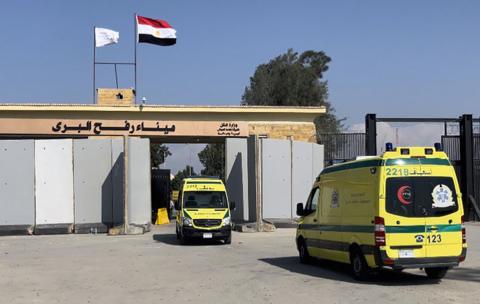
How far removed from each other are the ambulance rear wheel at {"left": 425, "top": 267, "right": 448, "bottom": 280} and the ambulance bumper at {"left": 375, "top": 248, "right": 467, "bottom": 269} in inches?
19.9

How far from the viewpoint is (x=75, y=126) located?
3569 centimetres

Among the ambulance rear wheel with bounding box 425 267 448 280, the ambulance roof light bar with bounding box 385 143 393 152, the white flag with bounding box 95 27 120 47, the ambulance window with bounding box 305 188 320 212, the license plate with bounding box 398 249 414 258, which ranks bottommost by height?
the ambulance rear wheel with bounding box 425 267 448 280

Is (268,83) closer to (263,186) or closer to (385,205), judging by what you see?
(263,186)

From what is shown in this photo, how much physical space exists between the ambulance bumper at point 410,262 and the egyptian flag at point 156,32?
109 ft

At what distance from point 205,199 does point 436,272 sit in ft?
37.2

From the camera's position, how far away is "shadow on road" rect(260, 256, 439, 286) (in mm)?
11744

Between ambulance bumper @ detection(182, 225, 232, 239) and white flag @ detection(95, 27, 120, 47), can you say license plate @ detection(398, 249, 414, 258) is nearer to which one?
ambulance bumper @ detection(182, 225, 232, 239)

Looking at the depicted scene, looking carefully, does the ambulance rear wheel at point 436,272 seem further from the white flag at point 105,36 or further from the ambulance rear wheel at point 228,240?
the white flag at point 105,36

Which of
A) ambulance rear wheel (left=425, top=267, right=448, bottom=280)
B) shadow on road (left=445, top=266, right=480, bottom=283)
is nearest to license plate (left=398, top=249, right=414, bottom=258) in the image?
ambulance rear wheel (left=425, top=267, right=448, bottom=280)

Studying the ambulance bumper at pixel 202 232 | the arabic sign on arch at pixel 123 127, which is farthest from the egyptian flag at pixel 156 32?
the ambulance bumper at pixel 202 232

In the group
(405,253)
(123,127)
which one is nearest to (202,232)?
(405,253)

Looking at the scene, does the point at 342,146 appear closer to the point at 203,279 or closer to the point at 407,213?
the point at 203,279

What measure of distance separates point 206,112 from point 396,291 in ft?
88.5

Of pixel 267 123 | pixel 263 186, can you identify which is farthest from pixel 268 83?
pixel 263 186
